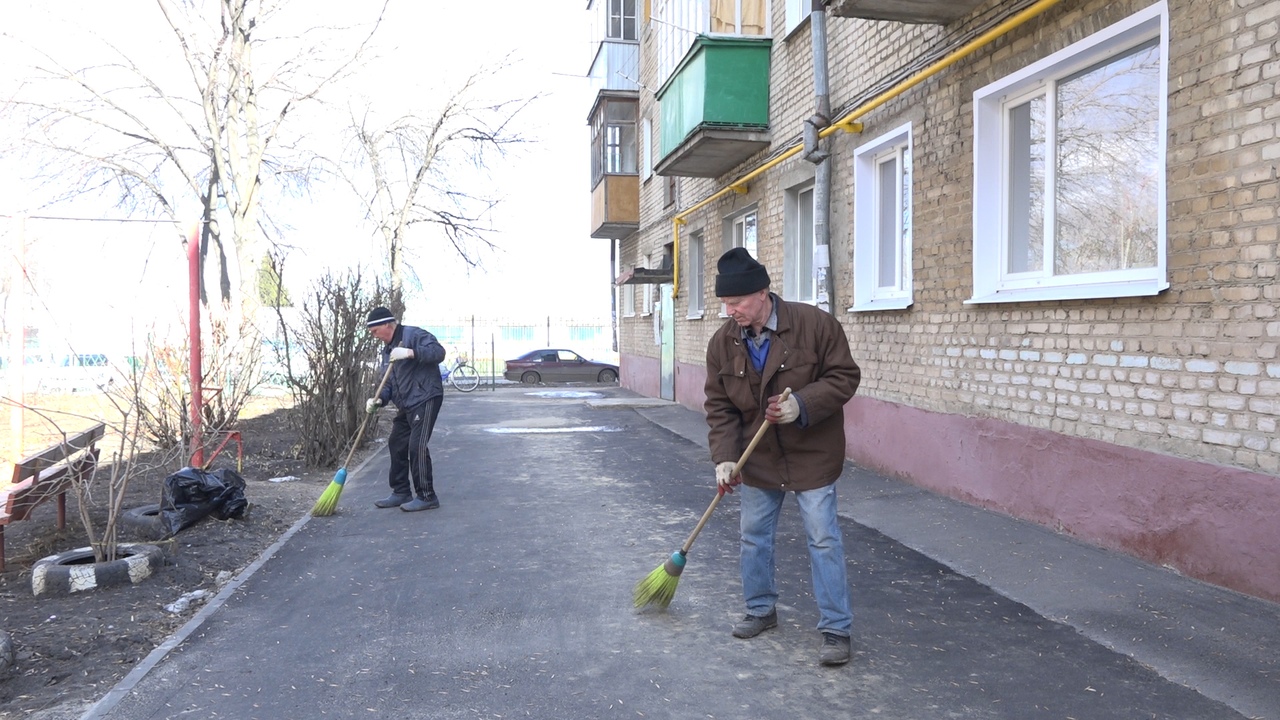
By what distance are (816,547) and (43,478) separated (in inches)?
189

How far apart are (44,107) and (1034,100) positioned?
57.5 ft

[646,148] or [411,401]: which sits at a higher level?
[646,148]

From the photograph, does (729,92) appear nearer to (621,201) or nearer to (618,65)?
(621,201)

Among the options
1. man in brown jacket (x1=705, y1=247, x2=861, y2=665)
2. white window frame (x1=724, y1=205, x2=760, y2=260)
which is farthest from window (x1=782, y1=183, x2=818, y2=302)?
man in brown jacket (x1=705, y1=247, x2=861, y2=665)

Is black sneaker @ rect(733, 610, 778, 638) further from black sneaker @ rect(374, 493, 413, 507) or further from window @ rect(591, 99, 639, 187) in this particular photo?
window @ rect(591, 99, 639, 187)

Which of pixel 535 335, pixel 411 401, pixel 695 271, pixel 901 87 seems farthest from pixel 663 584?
pixel 535 335

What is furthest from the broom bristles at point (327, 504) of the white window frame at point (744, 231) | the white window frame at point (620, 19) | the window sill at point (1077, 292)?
the white window frame at point (620, 19)

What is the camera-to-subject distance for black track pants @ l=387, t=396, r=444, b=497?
7.87m

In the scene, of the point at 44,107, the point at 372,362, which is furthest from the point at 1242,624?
the point at 44,107

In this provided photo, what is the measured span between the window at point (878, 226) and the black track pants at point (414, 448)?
429 cm

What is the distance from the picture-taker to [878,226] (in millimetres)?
9641

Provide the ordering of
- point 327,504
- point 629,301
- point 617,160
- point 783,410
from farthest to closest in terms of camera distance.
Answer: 1. point 629,301
2. point 617,160
3. point 327,504
4. point 783,410

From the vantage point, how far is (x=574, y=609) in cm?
500

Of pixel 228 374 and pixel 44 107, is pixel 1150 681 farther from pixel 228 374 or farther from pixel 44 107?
pixel 44 107
